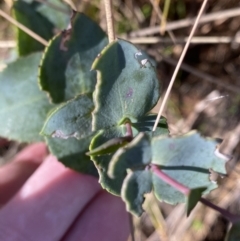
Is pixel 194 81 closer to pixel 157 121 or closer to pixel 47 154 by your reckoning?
pixel 47 154

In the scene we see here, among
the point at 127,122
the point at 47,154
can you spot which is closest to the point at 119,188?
the point at 127,122

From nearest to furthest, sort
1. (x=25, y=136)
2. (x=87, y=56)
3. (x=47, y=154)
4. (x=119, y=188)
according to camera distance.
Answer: (x=119, y=188)
(x=87, y=56)
(x=25, y=136)
(x=47, y=154)

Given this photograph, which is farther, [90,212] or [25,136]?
[90,212]

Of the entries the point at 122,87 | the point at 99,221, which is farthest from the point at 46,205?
the point at 122,87

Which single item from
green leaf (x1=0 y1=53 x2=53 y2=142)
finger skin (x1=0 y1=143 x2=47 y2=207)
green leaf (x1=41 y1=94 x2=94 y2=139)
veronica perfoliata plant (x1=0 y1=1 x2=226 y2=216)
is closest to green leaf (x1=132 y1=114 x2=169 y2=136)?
veronica perfoliata plant (x1=0 y1=1 x2=226 y2=216)

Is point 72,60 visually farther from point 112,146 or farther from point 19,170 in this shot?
point 19,170

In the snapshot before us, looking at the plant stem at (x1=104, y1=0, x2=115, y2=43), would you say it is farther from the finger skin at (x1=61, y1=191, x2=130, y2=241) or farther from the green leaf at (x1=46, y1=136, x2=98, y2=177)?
the finger skin at (x1=61, y1=191, x2=130, y2=241)
